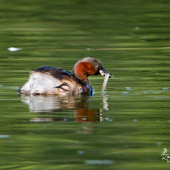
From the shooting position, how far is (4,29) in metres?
20.5

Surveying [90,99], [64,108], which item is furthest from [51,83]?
[64,108]

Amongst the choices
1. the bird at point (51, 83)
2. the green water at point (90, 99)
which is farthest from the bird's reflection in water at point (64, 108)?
the bird at point (51, 83)

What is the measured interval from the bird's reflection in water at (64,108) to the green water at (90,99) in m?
0.01

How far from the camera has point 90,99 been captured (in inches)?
407

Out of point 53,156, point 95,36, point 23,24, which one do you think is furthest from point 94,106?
point 23,24

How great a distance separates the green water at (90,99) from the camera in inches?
261

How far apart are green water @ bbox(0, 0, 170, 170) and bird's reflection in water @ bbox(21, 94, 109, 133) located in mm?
15

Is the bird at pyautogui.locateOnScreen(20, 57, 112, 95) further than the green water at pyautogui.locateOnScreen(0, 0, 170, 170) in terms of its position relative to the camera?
Yes

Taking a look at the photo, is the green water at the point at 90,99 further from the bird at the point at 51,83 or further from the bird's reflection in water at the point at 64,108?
the bird at the point at 51,83

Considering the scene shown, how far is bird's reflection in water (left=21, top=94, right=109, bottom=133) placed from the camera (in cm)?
835

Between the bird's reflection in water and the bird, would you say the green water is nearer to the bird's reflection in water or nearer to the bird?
the bird's reflection in water

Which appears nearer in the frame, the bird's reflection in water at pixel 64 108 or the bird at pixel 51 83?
the bird's reflection in water at pixel 64 108

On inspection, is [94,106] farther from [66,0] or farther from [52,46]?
[66,0]

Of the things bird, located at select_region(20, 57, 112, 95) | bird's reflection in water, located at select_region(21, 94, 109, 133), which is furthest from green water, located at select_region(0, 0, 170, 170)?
bird, located at select_region(20, 57, 112, 95)
